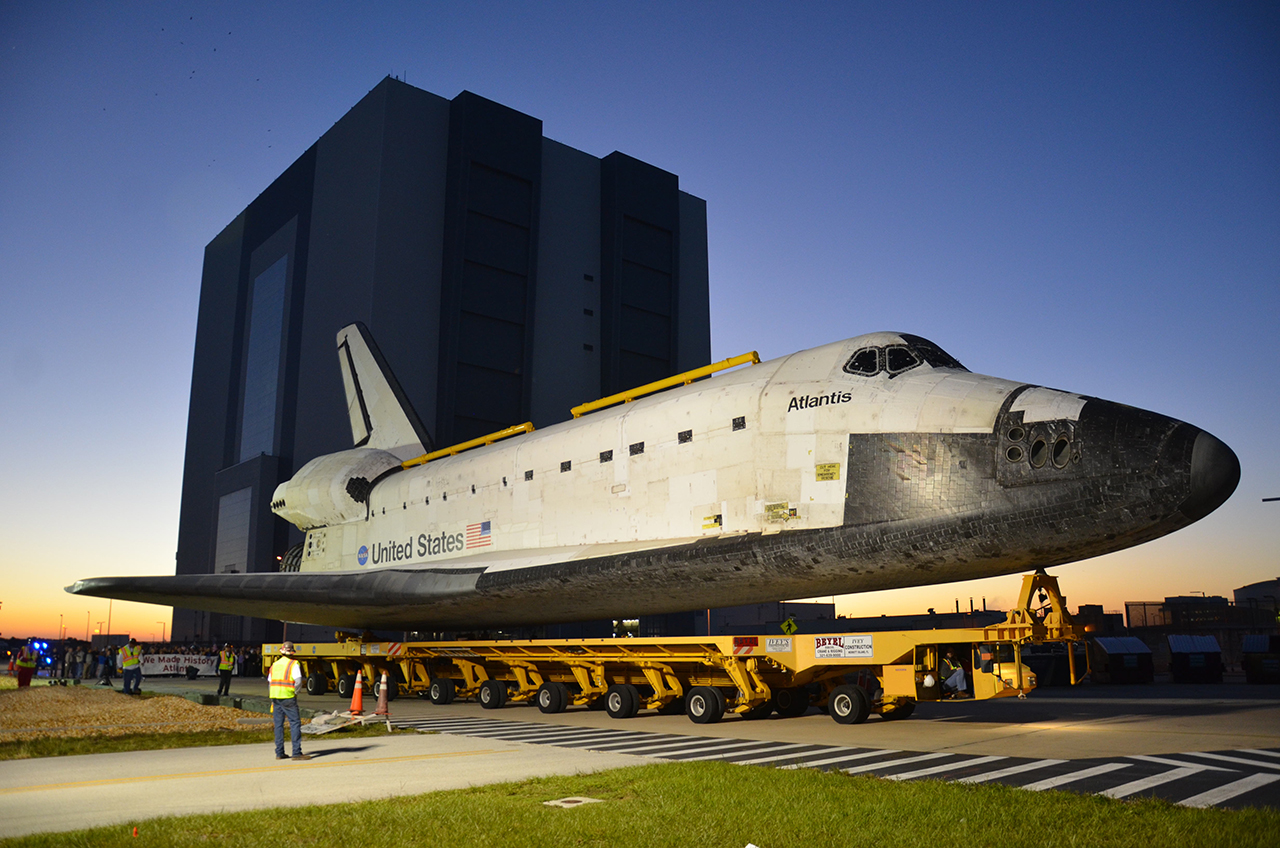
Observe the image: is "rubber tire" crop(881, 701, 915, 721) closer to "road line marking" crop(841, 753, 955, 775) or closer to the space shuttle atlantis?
the space shuttle atlantis

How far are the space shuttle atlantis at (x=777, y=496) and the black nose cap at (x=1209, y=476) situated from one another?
0.05ft

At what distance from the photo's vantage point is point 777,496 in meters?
9.10

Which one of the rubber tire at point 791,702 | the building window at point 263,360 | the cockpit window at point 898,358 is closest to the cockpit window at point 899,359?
the cockpit window at point 898,358

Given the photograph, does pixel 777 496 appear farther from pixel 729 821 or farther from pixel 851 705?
pixel 729 821

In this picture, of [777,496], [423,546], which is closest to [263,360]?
[423,546]

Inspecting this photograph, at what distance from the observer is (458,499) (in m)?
14.0

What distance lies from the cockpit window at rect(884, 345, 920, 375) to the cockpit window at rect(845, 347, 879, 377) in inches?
4.0

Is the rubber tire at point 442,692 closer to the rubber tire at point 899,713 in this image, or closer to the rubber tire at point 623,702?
the rubber tire at point 623,702

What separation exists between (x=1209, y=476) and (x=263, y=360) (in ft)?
120

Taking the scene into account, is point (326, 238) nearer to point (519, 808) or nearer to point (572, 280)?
point (572, 280)

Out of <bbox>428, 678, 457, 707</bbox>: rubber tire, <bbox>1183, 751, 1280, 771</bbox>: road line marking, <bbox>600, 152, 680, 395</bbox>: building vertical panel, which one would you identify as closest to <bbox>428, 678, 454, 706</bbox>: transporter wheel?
<bbox>428, 678, 457, 707</bbox>: rubber tire

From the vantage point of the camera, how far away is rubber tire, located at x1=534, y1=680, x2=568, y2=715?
1226 cm

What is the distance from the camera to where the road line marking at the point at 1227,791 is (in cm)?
541

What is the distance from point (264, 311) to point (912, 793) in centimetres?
3744
